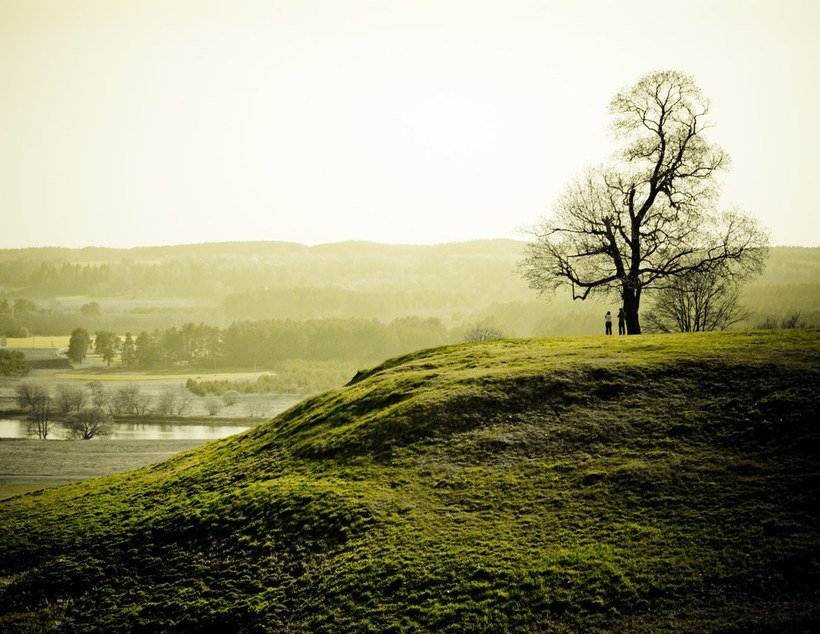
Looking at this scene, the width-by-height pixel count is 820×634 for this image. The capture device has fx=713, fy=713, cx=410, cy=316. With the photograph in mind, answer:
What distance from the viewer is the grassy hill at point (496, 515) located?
1886 cm

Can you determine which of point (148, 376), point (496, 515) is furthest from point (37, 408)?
point (496, 515)

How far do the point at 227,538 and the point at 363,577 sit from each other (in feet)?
26.0

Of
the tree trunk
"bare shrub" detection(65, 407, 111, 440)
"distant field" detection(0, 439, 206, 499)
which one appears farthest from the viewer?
"bare shrub" detection(65, 407, 111, 440)

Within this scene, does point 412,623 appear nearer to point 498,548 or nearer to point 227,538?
point 498,548

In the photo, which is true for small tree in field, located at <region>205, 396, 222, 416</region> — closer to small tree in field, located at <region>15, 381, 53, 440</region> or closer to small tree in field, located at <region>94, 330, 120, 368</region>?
small tree in field, located at <region>15, 381, 53, 440</region>

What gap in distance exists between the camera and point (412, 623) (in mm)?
19609

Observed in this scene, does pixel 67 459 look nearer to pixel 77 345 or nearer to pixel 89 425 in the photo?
pixel 89 425

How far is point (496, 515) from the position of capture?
Result: 23703 mm

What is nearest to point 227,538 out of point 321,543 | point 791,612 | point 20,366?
point 321,543

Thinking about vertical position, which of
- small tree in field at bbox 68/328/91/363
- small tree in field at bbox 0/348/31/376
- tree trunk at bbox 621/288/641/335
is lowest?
small tree in field at bbox 0/348/31/376

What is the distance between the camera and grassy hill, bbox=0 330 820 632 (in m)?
18.9

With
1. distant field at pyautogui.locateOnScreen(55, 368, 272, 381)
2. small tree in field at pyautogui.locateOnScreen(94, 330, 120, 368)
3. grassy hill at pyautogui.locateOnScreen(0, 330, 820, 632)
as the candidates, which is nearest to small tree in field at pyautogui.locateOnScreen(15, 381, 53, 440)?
distant field at pyautogui.locateOnScreen(55, 368, 272, 381)

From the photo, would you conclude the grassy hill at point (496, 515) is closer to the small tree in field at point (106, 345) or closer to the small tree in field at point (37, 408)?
the small tree in field at point (37, 408)

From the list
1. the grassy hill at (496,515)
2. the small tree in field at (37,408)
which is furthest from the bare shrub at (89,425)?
the grassy hill at (496,515)
